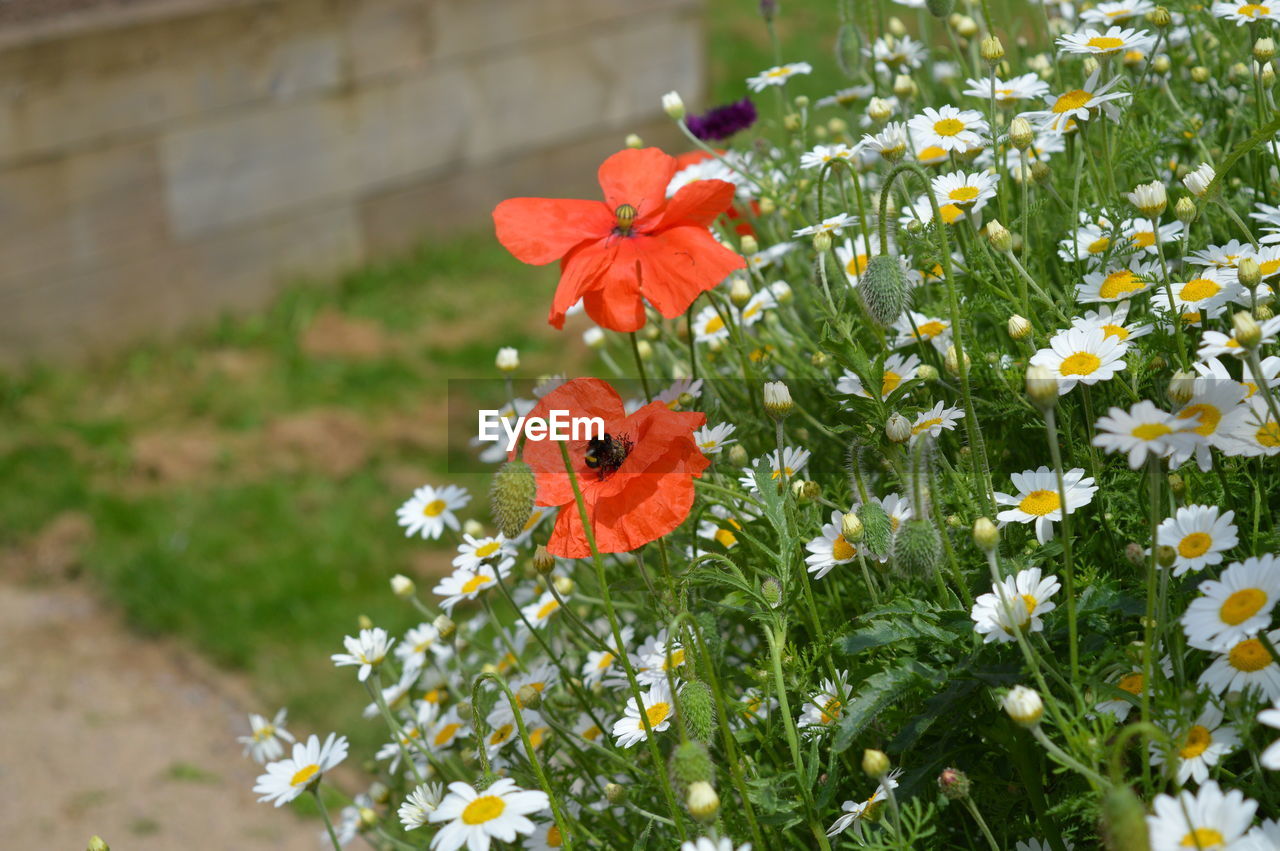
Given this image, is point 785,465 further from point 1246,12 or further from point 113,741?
point 113,741

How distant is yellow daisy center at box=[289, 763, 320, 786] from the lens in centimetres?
159

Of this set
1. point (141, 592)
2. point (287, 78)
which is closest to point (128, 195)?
point (287, 78)

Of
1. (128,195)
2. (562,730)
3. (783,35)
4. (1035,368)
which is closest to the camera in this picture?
(1035,368)

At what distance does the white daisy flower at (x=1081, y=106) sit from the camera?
152 centimetres

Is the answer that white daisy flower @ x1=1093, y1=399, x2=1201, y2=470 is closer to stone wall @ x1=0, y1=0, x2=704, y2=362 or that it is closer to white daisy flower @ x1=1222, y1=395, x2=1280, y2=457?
white daisy flower @ x1=1222, y1=395, x2=1280, y2=457

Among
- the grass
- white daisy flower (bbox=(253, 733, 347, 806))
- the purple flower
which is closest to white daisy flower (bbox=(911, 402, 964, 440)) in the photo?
white daisy flower (bbox=(253, 733, 347, 806))

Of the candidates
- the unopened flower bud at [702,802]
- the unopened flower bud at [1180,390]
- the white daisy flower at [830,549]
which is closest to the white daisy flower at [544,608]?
the white daisy flower at [830,549]

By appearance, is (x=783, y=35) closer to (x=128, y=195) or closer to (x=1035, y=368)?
(x=128, y=195)

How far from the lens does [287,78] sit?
4402mm

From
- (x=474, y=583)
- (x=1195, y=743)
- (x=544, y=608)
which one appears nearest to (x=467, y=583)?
(x=474, y=583)

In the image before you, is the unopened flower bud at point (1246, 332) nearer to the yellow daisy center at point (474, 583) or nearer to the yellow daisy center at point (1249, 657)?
the yellow daisy center at point (1249, 657)

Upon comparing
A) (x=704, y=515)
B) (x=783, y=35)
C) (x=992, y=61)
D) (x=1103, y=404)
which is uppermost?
(x=992, y=61)

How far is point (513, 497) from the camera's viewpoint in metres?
1.39

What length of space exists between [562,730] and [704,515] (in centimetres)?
34
